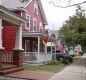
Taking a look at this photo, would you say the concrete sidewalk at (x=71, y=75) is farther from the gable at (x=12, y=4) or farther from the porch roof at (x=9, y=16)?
the gable at (x=12, y=4)

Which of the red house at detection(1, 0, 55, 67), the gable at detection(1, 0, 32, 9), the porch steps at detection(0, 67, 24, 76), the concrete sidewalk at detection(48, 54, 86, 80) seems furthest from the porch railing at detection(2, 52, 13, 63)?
the gable at detection(1, 0, 32, 9)

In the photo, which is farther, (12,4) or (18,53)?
(12,4)

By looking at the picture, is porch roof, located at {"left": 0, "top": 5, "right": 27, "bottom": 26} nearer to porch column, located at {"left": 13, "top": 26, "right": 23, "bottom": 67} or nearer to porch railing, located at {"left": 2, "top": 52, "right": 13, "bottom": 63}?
porch column, located at {"left": 13, "top": 26, "right": 23, "bottom": 67}

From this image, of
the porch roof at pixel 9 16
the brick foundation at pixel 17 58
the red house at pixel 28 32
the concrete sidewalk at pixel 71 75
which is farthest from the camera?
the red house at pixel 28 32

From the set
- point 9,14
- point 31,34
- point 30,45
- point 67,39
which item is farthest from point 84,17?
point 9,14

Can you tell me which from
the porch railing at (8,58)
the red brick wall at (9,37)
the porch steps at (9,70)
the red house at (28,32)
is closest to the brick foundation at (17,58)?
the porch steps at (9,70)

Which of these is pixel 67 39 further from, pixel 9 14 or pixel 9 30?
pixel 9 14

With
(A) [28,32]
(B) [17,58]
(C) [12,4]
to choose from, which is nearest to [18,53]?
(B) [17,58]

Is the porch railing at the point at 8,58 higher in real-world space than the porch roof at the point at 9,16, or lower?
lower

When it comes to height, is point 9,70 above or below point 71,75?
above

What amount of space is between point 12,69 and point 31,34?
11.2 metres

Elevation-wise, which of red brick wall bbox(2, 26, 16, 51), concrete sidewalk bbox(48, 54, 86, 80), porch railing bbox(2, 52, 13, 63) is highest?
red brick wall bbox(2, 26, 16, 51)

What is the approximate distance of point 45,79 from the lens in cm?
1838

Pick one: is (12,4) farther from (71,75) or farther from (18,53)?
(71,75)
